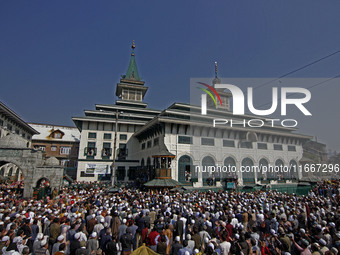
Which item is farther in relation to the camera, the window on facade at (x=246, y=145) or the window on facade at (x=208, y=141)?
the window on facade at (x=246, y=145)

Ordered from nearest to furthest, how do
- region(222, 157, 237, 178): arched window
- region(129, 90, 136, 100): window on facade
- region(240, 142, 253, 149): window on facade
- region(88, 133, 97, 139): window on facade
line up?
region(222, 157, 237, 178): arched window < region(240, 142, 253, 149): window on facade < region(88, 133, 97, 139): window on facade < region(129, 90, 136, 100): window on facade

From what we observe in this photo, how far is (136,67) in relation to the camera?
181 feet

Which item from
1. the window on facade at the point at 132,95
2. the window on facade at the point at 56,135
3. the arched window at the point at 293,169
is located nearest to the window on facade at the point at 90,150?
the window on facade at the point at 132,95

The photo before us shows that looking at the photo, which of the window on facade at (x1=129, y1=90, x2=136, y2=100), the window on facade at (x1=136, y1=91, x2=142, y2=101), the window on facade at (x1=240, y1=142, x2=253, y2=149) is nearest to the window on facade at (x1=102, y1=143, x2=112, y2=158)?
the window on facade at (x1=129, y1=90, x2=136, y2=100)

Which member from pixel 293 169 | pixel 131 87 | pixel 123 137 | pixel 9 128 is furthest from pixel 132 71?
pixel 293 169

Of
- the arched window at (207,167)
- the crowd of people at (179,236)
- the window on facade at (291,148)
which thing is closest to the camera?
the crowd of people at (179,236)

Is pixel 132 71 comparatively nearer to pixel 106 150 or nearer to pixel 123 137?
pixel 123 137

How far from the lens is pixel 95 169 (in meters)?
35.4

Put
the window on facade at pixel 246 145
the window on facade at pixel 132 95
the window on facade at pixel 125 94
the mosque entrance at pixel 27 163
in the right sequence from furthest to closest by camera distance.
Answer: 1. the window on facade at pixel 132 95
2. the window on facade at pixel 125 94
3. the window on facade at pixel 246 145
4. the mosque entrance at pixel 27 163

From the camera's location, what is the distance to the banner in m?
35.2

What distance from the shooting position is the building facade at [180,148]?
27.6m

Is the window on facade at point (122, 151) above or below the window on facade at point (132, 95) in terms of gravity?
below

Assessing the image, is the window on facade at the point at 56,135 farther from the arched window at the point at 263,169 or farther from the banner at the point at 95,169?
the arched window at the point at 263,169

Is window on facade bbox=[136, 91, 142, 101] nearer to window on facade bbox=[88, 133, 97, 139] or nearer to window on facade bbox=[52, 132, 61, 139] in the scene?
window on facade bbox=[88, 133, 97, 139]
